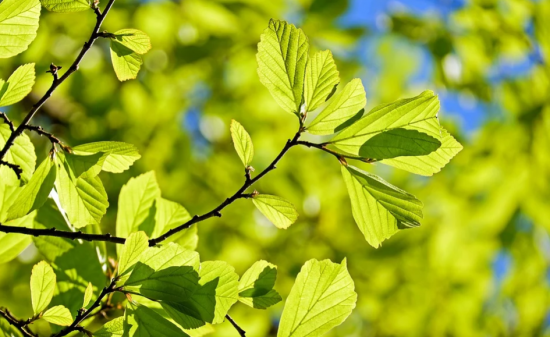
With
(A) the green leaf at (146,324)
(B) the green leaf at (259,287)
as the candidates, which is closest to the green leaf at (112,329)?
(A) the green leaf at (146,324)

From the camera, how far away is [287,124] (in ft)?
7.68

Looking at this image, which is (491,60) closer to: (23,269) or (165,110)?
(165,110)

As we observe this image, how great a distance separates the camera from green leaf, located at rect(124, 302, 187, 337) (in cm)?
52

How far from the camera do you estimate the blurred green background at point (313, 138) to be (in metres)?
1.80

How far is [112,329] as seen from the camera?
1.75 ft

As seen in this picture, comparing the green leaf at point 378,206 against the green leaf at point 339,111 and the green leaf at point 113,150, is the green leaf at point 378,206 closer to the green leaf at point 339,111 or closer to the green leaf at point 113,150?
the green leaf at point 339,111

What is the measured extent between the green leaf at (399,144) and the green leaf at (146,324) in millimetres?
269

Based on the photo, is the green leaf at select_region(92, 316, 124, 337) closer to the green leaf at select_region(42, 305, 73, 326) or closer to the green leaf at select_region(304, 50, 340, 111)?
the green leaf at select_region(42, 305, 73, 326)

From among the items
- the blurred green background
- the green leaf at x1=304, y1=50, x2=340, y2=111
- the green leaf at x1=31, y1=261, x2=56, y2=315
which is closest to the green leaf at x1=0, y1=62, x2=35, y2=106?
the green leaf at x1=31, y1=261, x2=56, y2=315

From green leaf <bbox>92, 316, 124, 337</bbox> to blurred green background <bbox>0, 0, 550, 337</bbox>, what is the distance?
104 cm

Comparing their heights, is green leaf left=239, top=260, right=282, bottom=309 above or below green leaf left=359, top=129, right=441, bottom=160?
below

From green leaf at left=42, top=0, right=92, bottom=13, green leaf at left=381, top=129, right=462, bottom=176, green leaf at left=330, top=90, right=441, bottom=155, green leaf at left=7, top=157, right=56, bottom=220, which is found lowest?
green leaf at left=7, top=157, right=56, bottom=220

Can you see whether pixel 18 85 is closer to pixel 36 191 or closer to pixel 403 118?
pixel 36 191

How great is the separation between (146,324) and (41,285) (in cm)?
14
